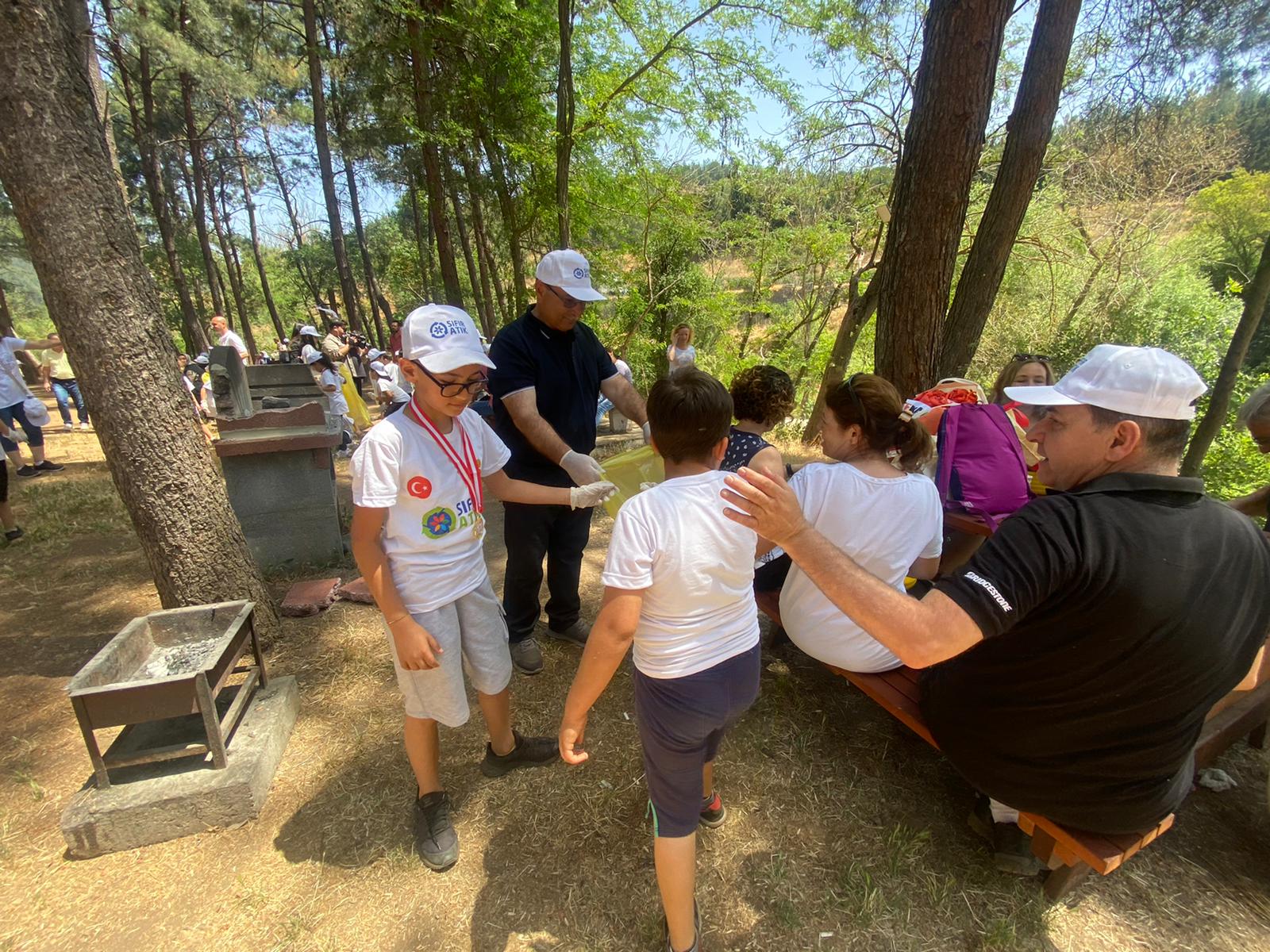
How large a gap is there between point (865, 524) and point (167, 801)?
2.71 metres

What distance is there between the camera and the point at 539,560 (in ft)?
9.39

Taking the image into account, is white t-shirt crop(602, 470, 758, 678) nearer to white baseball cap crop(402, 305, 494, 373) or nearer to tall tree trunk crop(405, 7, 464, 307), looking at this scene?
white baseball cap crop(402, 305, 494, 373)

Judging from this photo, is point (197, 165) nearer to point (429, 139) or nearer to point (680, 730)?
point (429, 139)

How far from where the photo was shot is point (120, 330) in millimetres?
2551

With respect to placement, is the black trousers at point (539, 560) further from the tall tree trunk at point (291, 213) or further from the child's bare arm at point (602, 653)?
the tall tree trunk at point (291, 213)

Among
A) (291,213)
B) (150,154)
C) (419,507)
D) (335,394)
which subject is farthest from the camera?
(291,213)

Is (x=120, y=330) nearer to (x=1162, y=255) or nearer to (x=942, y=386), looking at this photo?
(x=942, y=386)

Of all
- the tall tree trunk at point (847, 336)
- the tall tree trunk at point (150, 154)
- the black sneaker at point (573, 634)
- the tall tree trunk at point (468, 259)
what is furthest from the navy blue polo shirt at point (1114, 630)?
the tall tree trunk at point (150, 154)

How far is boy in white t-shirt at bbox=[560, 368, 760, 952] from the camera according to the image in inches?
53.8

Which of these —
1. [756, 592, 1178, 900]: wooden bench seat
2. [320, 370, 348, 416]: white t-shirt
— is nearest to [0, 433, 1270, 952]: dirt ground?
[756, 592, 1178, 900]: wooden bench seat

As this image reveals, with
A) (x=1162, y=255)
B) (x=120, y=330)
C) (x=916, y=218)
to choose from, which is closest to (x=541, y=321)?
(x=120, y=330)

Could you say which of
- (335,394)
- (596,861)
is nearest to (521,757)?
(596,861)

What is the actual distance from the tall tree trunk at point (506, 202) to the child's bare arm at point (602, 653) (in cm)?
906

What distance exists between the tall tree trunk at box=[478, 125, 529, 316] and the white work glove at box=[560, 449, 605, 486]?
7.96m
